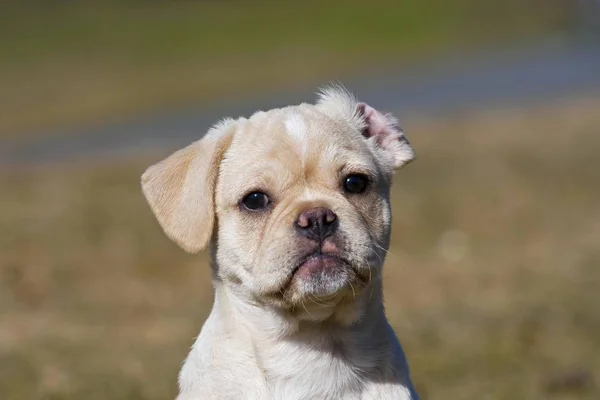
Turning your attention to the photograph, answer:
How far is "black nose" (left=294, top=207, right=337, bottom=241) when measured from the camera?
566 cm

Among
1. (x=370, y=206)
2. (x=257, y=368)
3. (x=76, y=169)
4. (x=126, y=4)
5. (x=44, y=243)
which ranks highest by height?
(x=370, y=206)

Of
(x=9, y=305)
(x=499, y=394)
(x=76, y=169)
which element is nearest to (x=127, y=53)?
(x=76, y=169)

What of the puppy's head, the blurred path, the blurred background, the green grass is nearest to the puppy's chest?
the puppy's head

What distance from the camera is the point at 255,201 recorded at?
607cm

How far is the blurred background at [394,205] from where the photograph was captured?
388 inches

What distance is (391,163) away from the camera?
655 centimetres

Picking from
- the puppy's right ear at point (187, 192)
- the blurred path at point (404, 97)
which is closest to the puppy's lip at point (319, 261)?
the puppy's right ear at point (187, 192)

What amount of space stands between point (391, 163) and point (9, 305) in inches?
255

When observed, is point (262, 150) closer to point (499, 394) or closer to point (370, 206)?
point (370, 206)

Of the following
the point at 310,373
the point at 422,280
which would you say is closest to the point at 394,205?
the point at 422,280

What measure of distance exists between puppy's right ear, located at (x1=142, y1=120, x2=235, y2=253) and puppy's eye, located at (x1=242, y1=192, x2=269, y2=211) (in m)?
0.19

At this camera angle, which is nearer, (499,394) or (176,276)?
(499,394)

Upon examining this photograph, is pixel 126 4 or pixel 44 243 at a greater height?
pixel 44 243

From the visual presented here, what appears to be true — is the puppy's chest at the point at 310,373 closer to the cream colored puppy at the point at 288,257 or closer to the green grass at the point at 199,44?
the cream colored puppy at the point at 288,257
